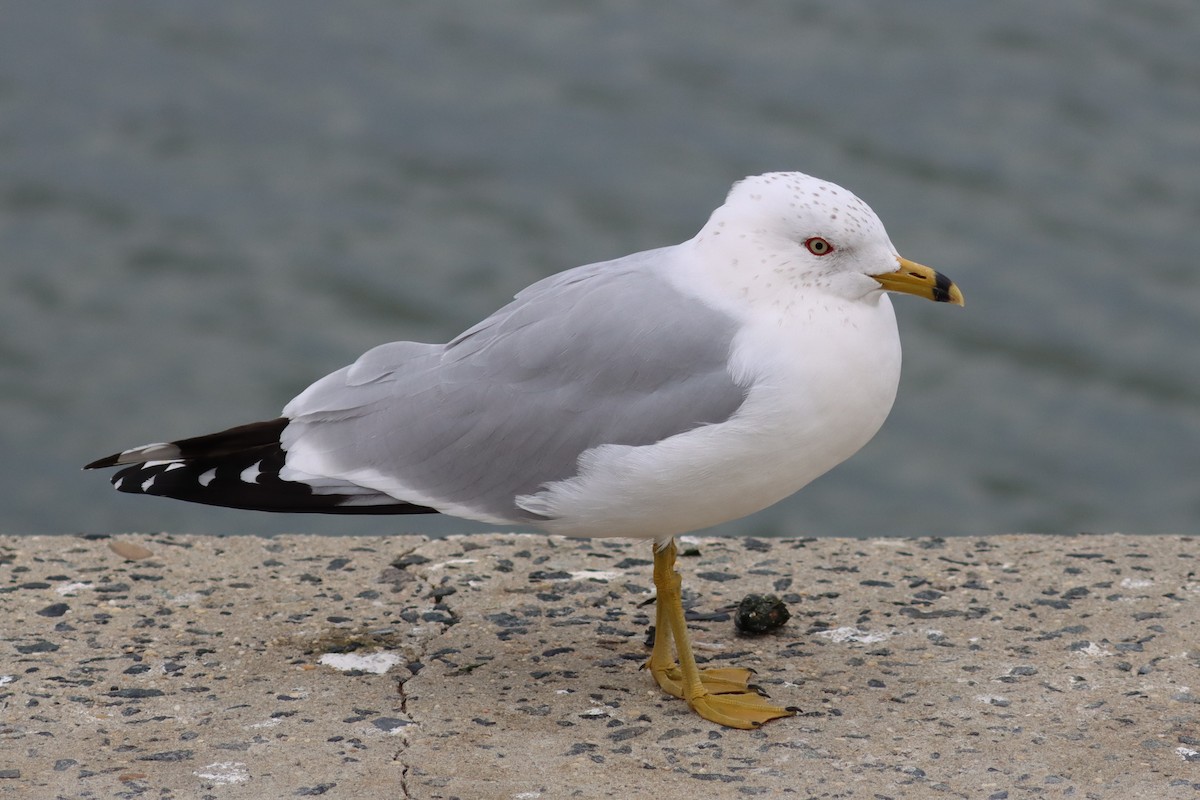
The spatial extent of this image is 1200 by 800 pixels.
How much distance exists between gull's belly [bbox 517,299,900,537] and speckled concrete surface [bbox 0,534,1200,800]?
1.61ft

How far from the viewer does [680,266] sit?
12.1 feet

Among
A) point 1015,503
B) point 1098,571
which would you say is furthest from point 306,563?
point 1015,503

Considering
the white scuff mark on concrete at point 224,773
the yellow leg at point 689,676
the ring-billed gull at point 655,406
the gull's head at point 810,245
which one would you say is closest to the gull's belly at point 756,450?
the ring-billed gull at point 655,406

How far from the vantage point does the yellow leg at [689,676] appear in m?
3.67

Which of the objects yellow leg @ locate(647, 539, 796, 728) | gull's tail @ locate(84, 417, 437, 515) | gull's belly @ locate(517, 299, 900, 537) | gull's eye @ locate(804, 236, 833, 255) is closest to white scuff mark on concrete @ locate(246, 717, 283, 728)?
gull's tail @ locate(84, 417, 437, 515)

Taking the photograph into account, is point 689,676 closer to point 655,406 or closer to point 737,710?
point 737,710

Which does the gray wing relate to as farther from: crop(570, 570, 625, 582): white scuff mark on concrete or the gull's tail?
crop(570, 570, 625, 582): white scuff mark on concrete

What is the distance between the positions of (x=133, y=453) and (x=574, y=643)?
117cm

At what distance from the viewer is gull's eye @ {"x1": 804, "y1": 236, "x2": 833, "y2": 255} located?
3.61 m

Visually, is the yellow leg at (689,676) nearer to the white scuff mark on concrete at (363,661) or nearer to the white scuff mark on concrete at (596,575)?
the white scuff mark on concrete at (596,575)

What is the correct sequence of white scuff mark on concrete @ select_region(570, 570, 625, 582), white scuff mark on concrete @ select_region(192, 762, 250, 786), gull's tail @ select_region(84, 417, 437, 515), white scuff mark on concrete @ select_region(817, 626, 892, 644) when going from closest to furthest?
white scuff mark on concrete @ select_region(192, 762, 250, 786) < gull's tail @ select_region(84, 417, 437, 515) < white scuff mark on concrete @ select_region(817, 626, 892, 644) < white scuff mark on concrete @ select_region(570, 570, 625, 582)

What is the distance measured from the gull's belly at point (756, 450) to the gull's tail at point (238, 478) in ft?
1.52

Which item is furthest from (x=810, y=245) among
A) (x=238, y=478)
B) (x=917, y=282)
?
(x=238, y=478)

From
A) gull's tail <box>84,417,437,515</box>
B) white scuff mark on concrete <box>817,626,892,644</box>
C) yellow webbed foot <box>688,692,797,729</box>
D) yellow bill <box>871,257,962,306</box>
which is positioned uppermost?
yellow bill <box>871,257,962,306</box>
